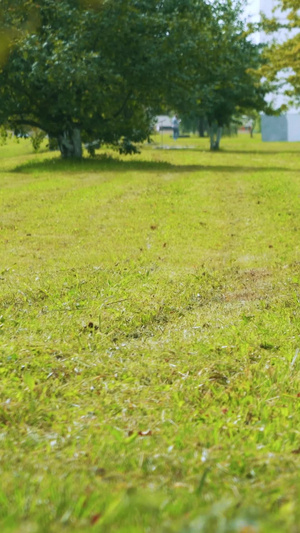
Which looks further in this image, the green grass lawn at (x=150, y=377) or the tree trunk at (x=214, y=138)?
the tree trunk at (x=214, y=138)

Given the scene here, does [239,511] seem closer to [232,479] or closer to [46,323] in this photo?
[232,479]

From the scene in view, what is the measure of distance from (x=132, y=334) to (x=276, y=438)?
8.39 ft

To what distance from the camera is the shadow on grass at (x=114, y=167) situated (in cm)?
2350

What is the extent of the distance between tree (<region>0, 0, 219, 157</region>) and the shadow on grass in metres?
1.03

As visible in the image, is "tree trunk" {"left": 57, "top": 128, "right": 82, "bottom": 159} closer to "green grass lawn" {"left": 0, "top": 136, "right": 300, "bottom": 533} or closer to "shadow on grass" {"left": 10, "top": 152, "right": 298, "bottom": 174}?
"shadow on grass" {"left": 10, "top": 152, "right": 298, "bottom": 174}

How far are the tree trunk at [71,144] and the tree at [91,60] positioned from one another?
596mm

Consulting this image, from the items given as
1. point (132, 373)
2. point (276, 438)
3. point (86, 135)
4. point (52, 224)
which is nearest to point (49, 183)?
point (52, 224)

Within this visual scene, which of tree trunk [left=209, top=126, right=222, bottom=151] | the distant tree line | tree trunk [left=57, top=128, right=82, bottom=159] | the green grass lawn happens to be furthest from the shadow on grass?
tree trunk [left=209, top=126, right=222, bottom=151]

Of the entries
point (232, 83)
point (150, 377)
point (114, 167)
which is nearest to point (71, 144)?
point (114, 167)

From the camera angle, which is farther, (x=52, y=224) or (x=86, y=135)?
(x=86, y=135)

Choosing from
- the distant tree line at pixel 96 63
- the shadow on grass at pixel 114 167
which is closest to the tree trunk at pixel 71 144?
the distant tree line at pixel 96 63

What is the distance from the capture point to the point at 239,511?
8.30 ft

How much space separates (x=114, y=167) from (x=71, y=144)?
3.57m

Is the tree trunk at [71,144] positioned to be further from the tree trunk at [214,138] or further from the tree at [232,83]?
the tree trunk at [214,138]
